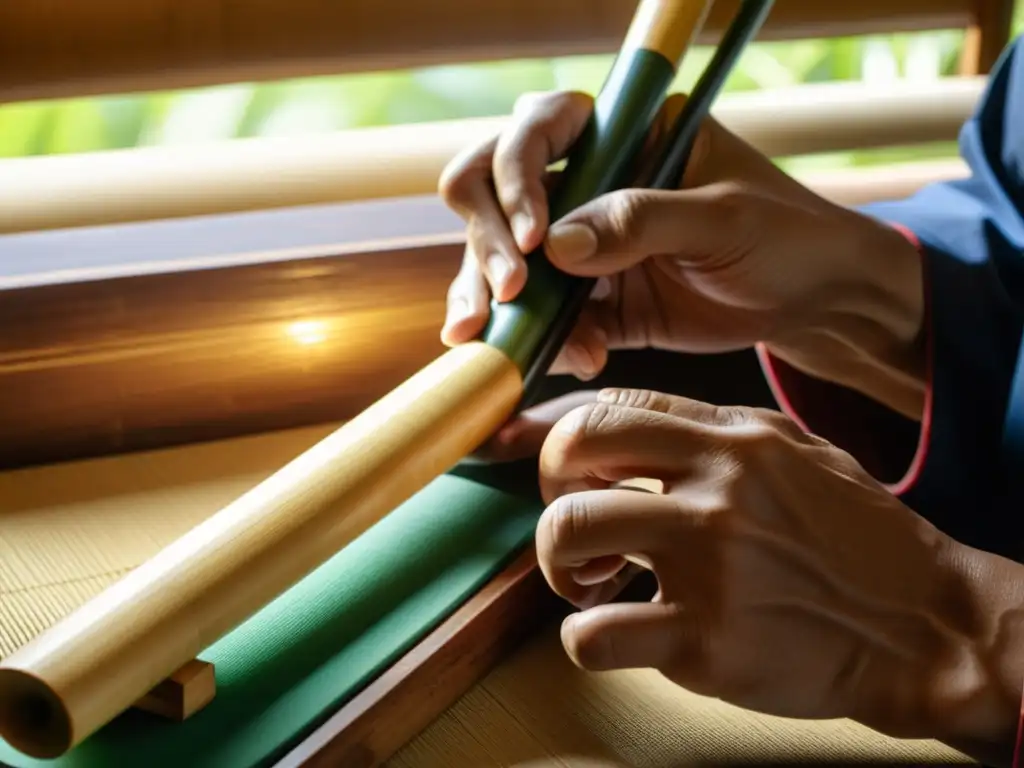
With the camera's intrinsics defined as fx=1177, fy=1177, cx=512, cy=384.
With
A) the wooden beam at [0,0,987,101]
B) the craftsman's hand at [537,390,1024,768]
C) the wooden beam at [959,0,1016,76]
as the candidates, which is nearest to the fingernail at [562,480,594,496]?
the craftsman's hand at [537,390,1024,768]

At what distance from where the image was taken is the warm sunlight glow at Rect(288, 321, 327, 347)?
2.73 feet

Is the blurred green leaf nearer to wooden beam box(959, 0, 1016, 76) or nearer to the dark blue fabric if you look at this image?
the dark blue fabric

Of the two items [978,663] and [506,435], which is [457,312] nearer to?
[506,435]

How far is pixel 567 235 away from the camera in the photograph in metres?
0.65

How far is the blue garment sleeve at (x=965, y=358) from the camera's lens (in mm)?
793

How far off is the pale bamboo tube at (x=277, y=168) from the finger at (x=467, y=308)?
0.39 feet

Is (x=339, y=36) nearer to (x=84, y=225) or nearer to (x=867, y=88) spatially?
(x=84, y=225)

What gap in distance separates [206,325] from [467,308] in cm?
22

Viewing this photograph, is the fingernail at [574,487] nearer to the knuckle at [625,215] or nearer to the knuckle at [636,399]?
the knuckle at [636,399]

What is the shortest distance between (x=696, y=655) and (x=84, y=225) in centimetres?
52

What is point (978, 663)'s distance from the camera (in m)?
0.53

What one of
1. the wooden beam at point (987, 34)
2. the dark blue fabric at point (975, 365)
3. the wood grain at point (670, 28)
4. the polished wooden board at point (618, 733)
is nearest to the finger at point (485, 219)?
the wood grain at point (670, 28)

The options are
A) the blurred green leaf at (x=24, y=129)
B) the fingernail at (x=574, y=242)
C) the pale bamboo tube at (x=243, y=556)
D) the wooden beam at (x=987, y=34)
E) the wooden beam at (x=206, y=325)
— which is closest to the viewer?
the pale bamboo tube at (x=243, y=556)

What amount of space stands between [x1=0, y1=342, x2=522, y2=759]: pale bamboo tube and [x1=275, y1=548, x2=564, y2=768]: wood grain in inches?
2.4
